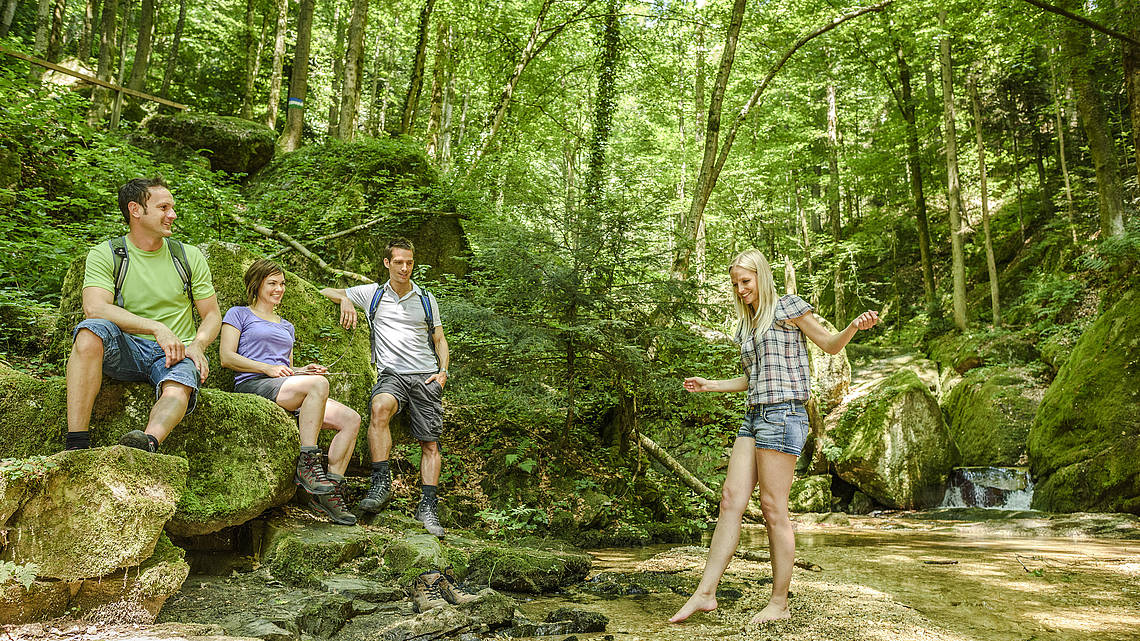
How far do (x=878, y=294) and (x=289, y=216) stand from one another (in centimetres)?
2508

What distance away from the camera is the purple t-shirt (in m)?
4.71

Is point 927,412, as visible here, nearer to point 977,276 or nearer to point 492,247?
point 492,247

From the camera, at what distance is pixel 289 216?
10328mm

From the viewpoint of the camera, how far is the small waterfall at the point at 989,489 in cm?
1070

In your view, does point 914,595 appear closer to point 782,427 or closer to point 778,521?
point 778,521

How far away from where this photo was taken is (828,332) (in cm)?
346

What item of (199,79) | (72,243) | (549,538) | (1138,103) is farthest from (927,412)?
(199,79)

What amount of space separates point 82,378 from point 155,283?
73cm

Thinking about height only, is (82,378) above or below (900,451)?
above

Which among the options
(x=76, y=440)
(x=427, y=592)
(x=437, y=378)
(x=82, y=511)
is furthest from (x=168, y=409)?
(x=437, y=378)

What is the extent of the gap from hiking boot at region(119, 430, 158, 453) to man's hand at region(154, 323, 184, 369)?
0.45m

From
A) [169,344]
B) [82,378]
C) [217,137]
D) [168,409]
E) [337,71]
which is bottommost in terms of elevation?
[168,409]

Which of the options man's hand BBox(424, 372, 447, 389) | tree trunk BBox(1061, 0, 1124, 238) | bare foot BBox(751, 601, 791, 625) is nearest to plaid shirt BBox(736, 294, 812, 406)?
bare foot BBox(751, 601, 791, 625)

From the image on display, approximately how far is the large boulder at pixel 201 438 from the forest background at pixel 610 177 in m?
0.98
